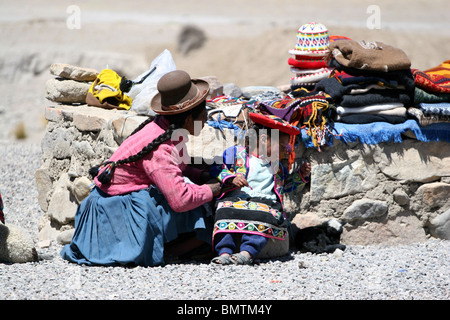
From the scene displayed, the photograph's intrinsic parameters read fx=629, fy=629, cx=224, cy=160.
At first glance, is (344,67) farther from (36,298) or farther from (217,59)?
(217,59)

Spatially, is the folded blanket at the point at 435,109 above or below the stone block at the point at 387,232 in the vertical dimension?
above

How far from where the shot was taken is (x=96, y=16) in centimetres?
3388

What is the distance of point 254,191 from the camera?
461 cm

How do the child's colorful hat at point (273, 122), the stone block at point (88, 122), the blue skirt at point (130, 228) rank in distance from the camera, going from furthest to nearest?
1. the stone block at point (88, 122)
2. the child's colorful hat at point (273, 122)
3. the blue skirt at point (130, 228)

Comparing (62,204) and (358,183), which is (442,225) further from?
(62,204)

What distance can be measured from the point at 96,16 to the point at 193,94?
3118cm

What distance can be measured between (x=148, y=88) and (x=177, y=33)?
20.2 meters

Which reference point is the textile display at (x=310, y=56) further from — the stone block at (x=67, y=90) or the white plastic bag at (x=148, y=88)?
the stone block at (x=67, y=90)

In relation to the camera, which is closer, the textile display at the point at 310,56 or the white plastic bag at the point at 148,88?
the white plastic bag at the point at 148,88

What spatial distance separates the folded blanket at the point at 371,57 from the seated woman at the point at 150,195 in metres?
1.33

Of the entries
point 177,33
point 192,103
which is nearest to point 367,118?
point 192,103

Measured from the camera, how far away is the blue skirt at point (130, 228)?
435cm

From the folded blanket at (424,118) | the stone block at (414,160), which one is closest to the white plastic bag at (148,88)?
the stone block at (414,160)

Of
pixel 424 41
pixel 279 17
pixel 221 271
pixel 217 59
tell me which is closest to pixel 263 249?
pixel 221 271
